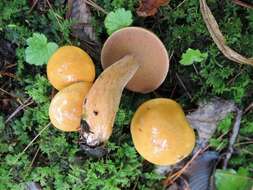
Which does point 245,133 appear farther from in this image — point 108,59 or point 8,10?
point 8,10

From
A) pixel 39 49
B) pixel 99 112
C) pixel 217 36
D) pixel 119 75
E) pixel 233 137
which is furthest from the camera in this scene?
pixel 233 137

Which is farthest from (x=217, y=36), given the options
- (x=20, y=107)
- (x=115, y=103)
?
(x=20, y=107)

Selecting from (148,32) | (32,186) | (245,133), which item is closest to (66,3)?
(148,32)

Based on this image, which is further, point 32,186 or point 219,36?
point 32,186

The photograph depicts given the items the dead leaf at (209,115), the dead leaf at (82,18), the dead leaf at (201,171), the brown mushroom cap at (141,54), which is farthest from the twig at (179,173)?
the dead leaf at (82,18)

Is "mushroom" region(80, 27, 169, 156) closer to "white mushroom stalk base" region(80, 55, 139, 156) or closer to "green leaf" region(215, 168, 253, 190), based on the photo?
"white mushroom stalk base" region(80, 55, 139, 156)

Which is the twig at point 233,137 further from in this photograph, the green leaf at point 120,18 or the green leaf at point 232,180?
the green leaf at point 120,18

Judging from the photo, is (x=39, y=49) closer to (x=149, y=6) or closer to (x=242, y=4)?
(x=149, y=6)
